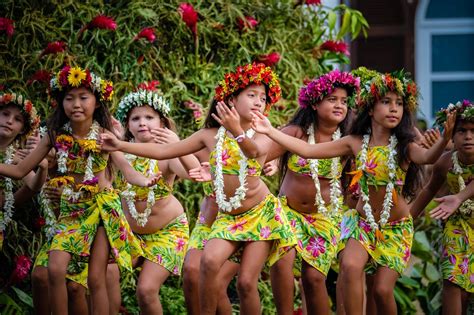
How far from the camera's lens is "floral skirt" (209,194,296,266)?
682 centimetres

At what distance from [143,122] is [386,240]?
187 cm

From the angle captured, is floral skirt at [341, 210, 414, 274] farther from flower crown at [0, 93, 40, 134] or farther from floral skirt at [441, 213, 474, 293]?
flower crown at [0, 93, 40, 134]

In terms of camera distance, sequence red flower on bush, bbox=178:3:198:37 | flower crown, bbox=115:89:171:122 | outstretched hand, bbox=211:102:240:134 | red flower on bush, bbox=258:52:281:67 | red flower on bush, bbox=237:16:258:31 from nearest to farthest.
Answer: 1. outstretched hand, bbox=211:102:240:134
2. flower crown, bbox=115:89:171:122
3. red flower on bush, bbox=178:3:198:37
4. red flower on bush, bbox=258:52:281:67
5. red flower on bush, bbox=237:16:258:31

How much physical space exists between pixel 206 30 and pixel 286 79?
79cm

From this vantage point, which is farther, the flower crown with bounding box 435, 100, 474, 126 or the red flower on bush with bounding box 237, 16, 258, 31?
the red flower on bush with bounding box 237, 16, 258, 31

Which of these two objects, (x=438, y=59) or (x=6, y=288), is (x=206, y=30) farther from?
(x=438, y=59)

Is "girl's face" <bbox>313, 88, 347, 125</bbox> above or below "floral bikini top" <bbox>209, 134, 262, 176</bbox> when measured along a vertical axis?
above

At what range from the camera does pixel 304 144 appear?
710 centimetres

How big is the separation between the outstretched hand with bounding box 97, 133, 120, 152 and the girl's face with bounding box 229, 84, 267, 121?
76 centimetres

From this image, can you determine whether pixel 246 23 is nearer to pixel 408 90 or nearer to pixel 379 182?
pixel 408 90

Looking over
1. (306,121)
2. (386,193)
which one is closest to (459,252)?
(386,193)

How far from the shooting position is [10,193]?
7.86 metres

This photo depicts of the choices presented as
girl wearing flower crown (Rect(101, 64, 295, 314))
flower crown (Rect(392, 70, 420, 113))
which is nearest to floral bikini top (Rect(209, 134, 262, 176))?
girl wearing flower crown (Rect(101, 64, 295, 314))

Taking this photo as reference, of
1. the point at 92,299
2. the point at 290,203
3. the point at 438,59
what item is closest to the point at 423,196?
the point at 290,203
